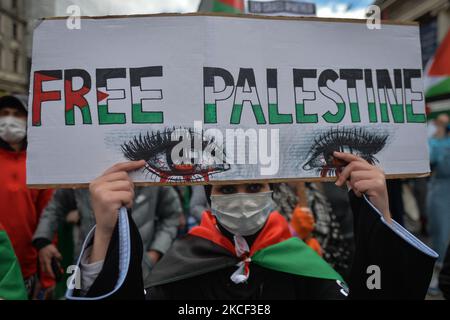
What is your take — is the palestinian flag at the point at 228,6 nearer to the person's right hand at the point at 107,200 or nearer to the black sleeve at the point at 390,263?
the person's right hand at the point at 107,200

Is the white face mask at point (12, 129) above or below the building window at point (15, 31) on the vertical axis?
below

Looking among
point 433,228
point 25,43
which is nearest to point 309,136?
point 25,43

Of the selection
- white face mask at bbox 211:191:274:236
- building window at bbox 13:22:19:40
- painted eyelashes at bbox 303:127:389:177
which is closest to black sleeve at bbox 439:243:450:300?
painted eyelashes at bbox 303:127:389:177

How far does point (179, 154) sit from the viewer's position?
1729 millimetres

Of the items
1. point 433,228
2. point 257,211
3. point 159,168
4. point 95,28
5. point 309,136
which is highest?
point 95,28

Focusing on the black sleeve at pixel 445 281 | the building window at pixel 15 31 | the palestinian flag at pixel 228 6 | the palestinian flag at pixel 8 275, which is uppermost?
the palestinian flag at pixel 228 6

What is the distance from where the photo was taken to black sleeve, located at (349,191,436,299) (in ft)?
5.31

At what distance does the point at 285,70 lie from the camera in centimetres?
179

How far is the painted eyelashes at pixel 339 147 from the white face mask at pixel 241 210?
1.55 ft

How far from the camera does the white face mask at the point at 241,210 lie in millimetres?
2139

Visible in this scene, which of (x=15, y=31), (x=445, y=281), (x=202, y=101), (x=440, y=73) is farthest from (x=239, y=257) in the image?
(x=440, y=73)

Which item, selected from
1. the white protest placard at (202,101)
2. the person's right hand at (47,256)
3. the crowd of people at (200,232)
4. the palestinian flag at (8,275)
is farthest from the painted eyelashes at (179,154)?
the person's right hand at (47,256)
